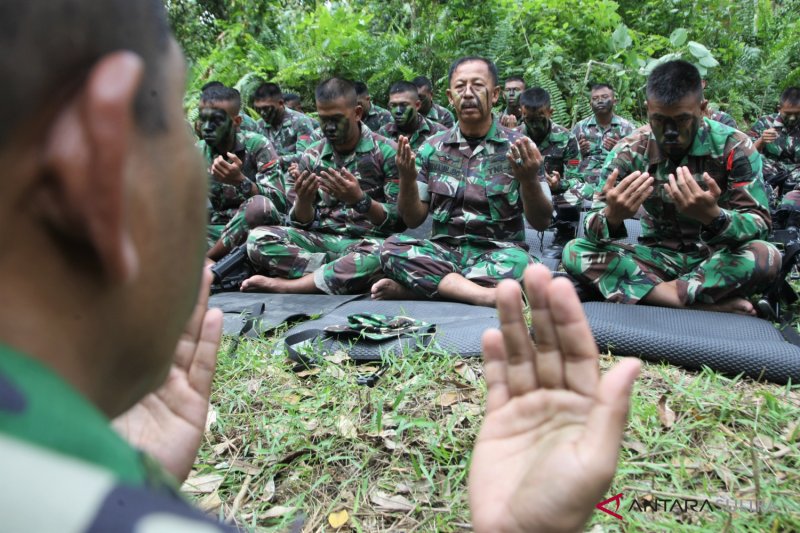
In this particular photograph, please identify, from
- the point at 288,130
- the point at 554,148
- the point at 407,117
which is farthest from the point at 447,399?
the point at 288,130

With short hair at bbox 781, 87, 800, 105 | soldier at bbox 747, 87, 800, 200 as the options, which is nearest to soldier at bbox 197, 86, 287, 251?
soldier at bbox 747, 87, 800, 200

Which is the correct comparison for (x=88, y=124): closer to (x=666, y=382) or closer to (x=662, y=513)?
(x=662, y=513)

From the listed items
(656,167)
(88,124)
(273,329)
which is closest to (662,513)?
(88,124)

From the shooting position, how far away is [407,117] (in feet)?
21.8

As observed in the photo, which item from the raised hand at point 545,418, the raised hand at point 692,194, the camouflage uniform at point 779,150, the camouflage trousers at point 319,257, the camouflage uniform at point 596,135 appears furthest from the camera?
the camouflage uniform at point 596,135

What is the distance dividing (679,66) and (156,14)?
10.7 feet

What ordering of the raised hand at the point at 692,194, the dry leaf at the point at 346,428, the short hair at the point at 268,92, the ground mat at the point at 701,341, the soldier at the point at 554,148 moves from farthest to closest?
the short hair at the point at 268,92 < the soldier at the point at 554,148 < the raised hand at the point at 692,194 < the ground mat at the point at 701,341 < the dry leaf at the point at 346,428

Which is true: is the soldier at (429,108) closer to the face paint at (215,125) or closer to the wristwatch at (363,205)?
the face paint at (215,125)

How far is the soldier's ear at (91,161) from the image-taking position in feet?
1.45

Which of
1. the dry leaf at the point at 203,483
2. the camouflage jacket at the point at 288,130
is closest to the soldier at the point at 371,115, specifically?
the camouflage jacket at the point at 288,130

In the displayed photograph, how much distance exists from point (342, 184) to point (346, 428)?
2194mm

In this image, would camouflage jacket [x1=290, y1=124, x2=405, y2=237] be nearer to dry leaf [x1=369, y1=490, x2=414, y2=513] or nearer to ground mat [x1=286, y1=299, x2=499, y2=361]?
ground mat [x1=286, y1=299, x2=499, y2=361]

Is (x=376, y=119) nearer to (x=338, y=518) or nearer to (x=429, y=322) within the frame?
(x=429, y=322)

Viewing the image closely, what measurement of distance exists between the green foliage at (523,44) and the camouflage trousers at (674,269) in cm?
633
